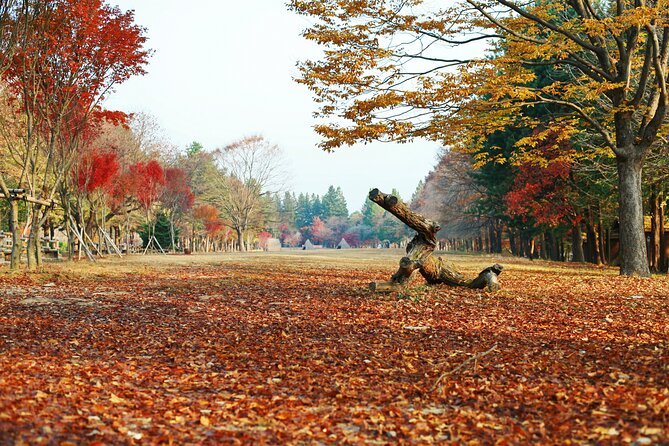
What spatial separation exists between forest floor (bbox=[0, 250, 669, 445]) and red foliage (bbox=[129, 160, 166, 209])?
24766 millimetres

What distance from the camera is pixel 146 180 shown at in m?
34.5

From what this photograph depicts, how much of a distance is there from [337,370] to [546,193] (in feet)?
78.5

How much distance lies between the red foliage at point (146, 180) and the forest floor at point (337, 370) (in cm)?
2477

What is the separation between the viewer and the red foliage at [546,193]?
82.0ft

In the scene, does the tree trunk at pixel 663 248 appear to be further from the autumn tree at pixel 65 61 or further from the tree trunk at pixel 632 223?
the autumn tree at pixel 65 61

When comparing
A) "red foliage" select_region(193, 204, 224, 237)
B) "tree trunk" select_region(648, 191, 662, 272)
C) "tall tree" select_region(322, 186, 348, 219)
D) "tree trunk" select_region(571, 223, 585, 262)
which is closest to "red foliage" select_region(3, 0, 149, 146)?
"tree trunk" select_region(648, 191, 662, 272)

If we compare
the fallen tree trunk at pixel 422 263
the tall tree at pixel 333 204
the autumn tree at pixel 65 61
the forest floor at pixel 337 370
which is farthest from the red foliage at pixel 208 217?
the tall tree at pixel 333 204

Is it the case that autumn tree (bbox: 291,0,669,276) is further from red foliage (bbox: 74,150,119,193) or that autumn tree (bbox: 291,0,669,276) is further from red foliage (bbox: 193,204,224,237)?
red foliage (bbox: 193,204,224,237)

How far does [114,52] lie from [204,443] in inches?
602

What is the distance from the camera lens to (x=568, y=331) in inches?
279

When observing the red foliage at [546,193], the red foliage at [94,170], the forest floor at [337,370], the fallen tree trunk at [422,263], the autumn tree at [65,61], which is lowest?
the forest floor at [337,370]

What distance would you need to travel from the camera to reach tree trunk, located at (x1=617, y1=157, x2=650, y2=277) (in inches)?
549

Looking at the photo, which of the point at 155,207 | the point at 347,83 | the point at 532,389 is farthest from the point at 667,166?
the point at 155,207

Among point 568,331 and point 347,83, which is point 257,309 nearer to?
point 568,331
